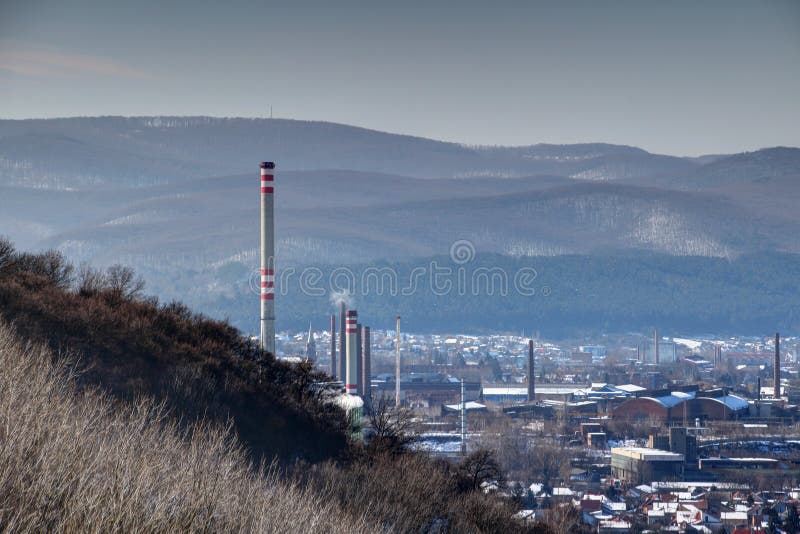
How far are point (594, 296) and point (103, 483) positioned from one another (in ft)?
529

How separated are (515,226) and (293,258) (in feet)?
164

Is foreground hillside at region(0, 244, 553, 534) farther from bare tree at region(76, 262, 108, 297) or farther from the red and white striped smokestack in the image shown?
the red and white striped smokestack

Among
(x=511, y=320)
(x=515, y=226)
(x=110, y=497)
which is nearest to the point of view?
(x=110, y=497)

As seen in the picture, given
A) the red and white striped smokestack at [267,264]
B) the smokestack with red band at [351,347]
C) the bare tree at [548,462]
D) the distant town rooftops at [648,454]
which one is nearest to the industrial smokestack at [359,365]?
the smokestack with red band at [351,347]

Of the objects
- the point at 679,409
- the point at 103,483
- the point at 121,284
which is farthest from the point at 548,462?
the point at 103,483

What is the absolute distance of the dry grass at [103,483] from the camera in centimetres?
620

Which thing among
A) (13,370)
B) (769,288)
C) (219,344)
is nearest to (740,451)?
(219,344)

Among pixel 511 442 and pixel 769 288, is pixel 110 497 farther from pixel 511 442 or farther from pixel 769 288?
pixel 769 288

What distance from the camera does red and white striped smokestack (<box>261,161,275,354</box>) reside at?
3123cm

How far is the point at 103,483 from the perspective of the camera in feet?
22.4

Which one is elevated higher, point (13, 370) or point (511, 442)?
point (13, 370)

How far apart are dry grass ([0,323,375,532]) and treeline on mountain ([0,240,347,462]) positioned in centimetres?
387

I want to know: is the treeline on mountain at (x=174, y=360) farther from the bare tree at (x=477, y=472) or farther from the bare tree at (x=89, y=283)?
the bare tree at (x=477, y=472)

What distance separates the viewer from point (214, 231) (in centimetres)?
17400
